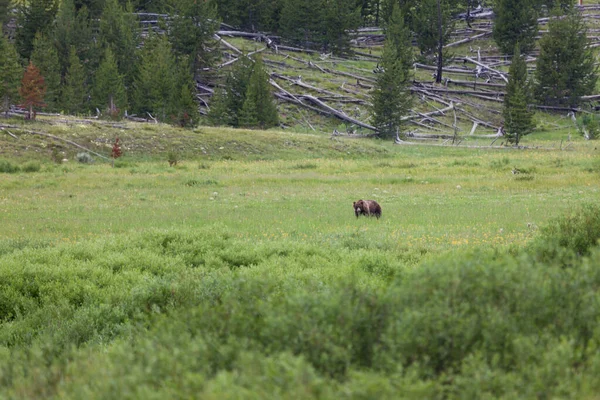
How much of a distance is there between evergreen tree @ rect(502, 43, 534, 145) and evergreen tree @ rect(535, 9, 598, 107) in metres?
8.42

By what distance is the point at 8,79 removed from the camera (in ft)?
133

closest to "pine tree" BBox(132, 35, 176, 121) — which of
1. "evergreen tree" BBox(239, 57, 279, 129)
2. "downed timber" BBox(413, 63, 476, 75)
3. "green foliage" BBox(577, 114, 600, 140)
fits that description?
"evergreen tree" BBox(239, 57, 279, 129)

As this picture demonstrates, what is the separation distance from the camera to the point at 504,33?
213ft

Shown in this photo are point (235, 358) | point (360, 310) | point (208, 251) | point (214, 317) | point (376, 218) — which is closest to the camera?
point (235, 358)

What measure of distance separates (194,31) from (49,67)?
12754mm

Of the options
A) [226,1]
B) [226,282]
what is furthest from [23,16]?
[226,282]

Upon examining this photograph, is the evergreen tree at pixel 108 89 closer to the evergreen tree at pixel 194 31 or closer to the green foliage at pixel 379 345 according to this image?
the evergreen tree at pixel 194 31

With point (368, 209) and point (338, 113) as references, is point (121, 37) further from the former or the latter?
point (368, 209)

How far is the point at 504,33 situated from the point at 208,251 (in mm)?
60668

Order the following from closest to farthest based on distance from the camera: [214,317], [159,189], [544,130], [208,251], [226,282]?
[214,317] → [226,282] → [208,251] → [159,189] → [544,130]

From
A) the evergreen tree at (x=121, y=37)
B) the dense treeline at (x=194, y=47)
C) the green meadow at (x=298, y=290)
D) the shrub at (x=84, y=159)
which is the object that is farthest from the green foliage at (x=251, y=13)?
the green meadow at (x=298, y=290)

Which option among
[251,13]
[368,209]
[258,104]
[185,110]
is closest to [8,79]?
[185,110]

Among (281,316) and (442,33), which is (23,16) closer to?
(442,33)

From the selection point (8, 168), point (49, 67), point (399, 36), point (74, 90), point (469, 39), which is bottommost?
point (8, 168)
